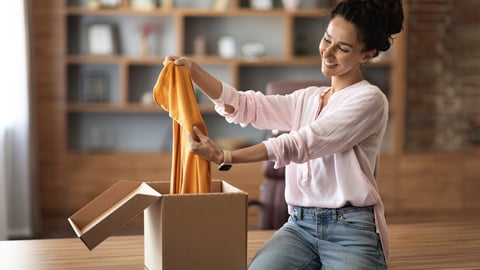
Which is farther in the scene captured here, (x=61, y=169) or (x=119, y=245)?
(x=61, y=169)

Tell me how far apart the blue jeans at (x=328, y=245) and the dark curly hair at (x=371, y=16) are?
0.47 metres

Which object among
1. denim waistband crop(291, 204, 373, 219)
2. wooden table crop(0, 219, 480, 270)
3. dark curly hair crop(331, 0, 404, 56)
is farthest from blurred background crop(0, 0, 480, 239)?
dark curly hair crop(331, 0, 404, 56)

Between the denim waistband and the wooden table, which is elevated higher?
the denim waistband

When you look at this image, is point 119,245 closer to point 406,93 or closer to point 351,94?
point 351,94

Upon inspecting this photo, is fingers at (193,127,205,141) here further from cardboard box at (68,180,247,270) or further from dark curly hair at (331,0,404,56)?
dark curly hair at (331,0,404,56)

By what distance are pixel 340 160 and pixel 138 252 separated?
0.68 m

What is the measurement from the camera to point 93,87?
19.2 ft

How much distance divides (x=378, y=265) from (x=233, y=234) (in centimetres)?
43

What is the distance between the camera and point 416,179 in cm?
585

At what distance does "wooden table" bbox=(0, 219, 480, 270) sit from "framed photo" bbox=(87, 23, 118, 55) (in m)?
3.33

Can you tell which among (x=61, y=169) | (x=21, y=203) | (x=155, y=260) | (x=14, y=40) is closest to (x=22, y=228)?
(x=21, y=203)

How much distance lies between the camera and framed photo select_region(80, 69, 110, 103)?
585 cm

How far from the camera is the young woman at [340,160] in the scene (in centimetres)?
216

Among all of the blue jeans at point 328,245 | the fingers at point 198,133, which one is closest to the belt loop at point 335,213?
the blue jeans at point 328,245
